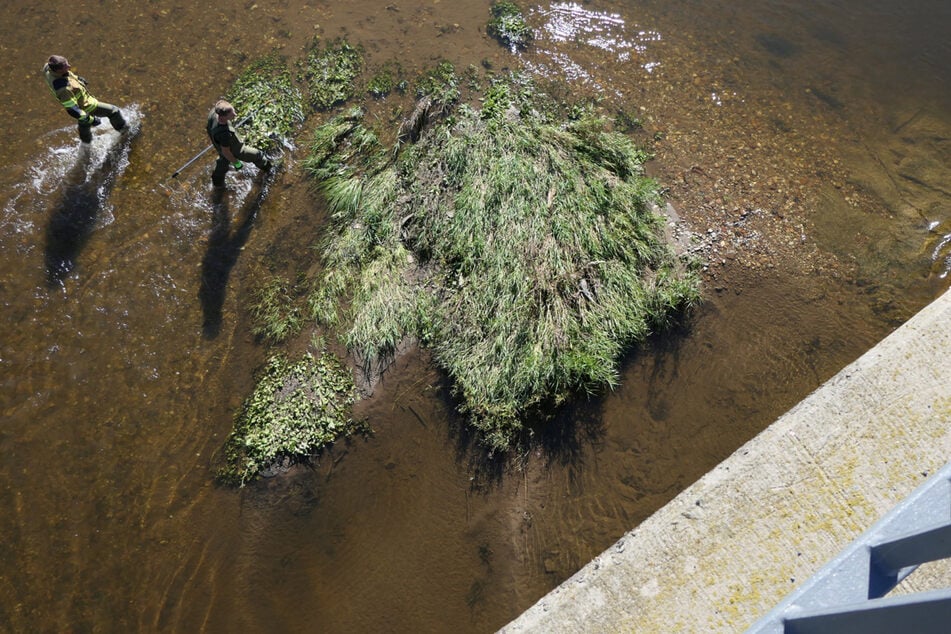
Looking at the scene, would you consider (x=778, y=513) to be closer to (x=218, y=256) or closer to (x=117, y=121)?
(x=218, y=256)

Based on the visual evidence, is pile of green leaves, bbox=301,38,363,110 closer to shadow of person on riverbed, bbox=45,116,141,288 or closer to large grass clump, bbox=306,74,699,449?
large grass clump, bbox=306,74,699,449

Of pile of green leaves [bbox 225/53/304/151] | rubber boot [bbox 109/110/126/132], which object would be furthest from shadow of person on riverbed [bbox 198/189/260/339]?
rubber boot [bbox 109/110/126/132]

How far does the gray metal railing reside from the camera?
7.72 feet

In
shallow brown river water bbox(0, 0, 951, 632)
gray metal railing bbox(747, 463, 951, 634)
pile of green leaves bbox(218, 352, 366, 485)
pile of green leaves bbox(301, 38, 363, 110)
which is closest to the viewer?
gray metal railing bbox(747, 463, 951, 634)

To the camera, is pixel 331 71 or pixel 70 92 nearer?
pixel 70 92

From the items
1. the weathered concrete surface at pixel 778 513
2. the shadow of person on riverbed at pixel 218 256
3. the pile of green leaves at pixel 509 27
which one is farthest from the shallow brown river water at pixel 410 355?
the weathered concrete surface at pixel 778 513

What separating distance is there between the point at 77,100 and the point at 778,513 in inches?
285

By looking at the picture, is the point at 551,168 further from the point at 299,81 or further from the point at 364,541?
the point at 364,541

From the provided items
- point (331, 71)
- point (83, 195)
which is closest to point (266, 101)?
point (331, 71)

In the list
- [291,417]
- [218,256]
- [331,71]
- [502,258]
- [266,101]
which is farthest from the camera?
[331,71]

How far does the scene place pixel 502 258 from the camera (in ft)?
19.9

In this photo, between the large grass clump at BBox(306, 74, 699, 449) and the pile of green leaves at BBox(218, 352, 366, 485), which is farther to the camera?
the large grass clump at BBox(306, 74, 699, 449)

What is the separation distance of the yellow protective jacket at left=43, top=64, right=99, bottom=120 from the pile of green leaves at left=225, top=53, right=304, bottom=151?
133cm

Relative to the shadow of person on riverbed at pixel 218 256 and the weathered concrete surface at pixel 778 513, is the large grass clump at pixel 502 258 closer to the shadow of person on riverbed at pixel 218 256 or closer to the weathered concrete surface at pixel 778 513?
the shadow of person on riverbed at pixel 218 256
